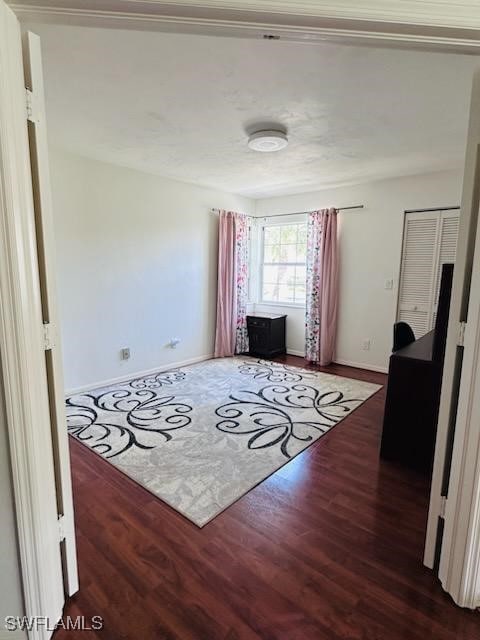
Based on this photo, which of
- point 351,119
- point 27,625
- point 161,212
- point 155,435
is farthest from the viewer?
point 161,212

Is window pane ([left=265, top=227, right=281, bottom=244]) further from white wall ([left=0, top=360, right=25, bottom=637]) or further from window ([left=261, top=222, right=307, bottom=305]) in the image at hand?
white wall ([left=0, top=360, right=25, bottom=637])

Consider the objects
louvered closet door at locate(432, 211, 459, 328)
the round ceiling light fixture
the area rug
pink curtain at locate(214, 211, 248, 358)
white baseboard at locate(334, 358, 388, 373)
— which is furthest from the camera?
pink curtain at locate(214, 211, 248, 358)

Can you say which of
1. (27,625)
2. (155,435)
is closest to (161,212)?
(155,435)

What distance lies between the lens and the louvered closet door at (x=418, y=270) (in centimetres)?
387

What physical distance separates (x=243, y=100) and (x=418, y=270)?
2928mm

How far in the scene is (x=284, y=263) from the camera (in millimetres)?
5262

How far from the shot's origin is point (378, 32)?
101 centimetres

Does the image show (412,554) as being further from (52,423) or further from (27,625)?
(52,423)

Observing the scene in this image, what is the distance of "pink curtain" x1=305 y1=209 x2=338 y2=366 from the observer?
4.49 m

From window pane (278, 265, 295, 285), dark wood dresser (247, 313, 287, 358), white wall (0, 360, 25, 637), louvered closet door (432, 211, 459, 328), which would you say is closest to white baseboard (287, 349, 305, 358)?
dark wood dresser (247, 313, 287, 358)

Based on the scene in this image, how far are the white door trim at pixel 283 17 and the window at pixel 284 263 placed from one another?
13.2 ft

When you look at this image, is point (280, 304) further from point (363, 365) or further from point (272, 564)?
point (272, 564)

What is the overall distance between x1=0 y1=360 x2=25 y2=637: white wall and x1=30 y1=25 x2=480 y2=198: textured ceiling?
1744 mm

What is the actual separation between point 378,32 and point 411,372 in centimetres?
186
